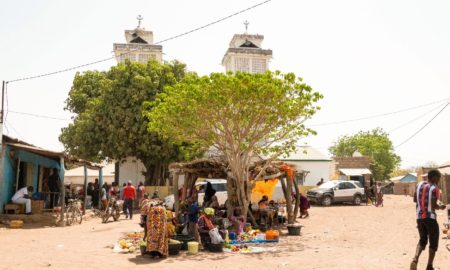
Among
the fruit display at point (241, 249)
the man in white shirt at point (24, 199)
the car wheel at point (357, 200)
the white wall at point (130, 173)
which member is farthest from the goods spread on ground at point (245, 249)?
the white wall at point (130, 173)

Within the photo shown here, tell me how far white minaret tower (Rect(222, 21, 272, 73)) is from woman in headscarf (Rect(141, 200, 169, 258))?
105 ft

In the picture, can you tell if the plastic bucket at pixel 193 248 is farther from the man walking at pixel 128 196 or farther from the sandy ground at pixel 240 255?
the man walking at pixel 128 196

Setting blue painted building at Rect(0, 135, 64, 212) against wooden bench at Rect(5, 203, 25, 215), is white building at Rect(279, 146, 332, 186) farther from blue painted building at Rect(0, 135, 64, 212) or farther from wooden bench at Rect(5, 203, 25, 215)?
wooden bench at Rect(5, 203, 25, 215)

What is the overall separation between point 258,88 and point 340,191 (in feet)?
53.8

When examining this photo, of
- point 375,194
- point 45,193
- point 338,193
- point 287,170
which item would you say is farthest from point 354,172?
point 45,193

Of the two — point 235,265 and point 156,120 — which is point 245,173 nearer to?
point 156,120

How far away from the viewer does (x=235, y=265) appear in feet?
29.6

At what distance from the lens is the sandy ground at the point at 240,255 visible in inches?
349

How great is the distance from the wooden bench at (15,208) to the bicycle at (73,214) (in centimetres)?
164

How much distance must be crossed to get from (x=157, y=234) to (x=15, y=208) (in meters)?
9.30

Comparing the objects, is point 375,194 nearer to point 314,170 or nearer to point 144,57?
point 314,170

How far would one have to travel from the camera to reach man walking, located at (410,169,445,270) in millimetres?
7430

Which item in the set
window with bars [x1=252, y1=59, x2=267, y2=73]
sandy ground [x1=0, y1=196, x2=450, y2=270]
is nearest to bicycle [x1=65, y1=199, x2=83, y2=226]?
sandy ground [x1=0, y1=196, x2=450, y2=270]

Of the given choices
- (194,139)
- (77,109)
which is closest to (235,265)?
(194,139)
